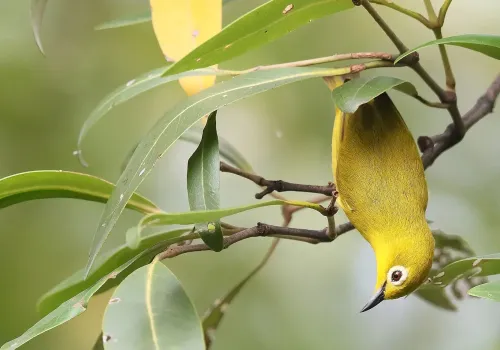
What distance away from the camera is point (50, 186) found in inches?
23.9

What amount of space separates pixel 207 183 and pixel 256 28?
158 millimetres

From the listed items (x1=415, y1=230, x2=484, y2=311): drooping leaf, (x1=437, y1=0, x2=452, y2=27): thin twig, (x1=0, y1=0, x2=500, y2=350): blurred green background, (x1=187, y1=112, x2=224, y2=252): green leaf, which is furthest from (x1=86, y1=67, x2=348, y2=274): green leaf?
(x1=0, y1=0, x2=500, y2=350): blurred green background

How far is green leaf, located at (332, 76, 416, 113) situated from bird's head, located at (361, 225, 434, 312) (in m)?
0.20

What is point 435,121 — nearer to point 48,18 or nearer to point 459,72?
point 459,72

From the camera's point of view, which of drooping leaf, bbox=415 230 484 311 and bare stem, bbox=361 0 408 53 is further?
drooping leaf, bbox=415 230 484 311

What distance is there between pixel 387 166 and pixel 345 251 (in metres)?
0.89

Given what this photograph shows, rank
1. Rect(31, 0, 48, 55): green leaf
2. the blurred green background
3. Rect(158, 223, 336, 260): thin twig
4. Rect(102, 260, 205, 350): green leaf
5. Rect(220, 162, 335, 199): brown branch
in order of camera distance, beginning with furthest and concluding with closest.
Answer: the blurred green background < Rect(31, 0, 48, 55): green leaf < Rect(220, 162, 335, 199): brown branch < Rect(158, 223, 336, 260): thin twig < Rect(102, 260, 205, 350): green leaf

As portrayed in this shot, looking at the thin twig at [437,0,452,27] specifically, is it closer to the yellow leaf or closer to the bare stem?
the bare stem

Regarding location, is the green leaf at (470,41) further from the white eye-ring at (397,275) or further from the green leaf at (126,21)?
the green leaf at (126,21)

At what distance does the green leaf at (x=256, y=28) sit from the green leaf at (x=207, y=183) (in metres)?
0.07

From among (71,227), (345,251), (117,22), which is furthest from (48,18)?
(345,251)

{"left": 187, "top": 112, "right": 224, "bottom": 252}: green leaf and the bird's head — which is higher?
{"left": 187, "top": 112, "right": 224, "bottom": 252}: green leaf

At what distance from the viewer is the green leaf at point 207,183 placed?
0.54 meters

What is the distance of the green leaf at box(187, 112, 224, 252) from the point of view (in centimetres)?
54
